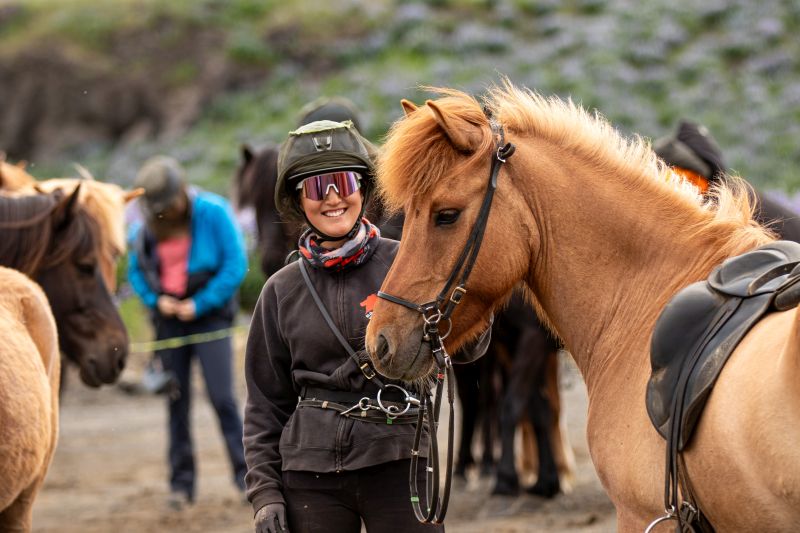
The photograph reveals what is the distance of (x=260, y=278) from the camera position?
47.8 feet

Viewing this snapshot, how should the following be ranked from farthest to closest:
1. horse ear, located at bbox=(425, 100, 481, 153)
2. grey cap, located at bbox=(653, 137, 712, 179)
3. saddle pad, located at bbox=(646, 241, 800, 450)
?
grey cap, located at bbox=(653, 137, 712, 179), horse ear, located at bbox=(425, 100, 481, 153), saddle pad, located at bbox=(646, 241, 800, 450)

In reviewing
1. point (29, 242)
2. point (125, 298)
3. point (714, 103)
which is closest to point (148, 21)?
point (125, 298)

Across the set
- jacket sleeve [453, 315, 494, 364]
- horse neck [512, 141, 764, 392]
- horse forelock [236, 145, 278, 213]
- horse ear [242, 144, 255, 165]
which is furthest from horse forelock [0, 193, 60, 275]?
horse neck [512, 141, 764, 392]

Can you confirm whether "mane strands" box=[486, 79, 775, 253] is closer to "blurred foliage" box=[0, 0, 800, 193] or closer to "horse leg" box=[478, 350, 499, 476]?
"horse leg" box=[478, 350, 499, 476]

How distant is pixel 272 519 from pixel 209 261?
4.59m

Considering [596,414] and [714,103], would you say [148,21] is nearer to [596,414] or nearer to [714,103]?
[714,103]

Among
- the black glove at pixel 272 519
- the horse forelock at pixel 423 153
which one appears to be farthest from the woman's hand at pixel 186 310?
the horse forelock at pixel 423 153

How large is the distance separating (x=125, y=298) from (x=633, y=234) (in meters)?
12.8

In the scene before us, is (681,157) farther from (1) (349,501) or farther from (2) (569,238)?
(1) (349,501)

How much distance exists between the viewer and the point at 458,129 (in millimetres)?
3010

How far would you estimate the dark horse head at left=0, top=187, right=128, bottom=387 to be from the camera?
17.1 feet

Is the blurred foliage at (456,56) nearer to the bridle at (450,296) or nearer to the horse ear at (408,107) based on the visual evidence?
the horse ear at (408,107)

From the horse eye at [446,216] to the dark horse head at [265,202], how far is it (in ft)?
10.6

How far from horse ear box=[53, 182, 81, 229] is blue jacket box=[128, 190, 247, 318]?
205cm
